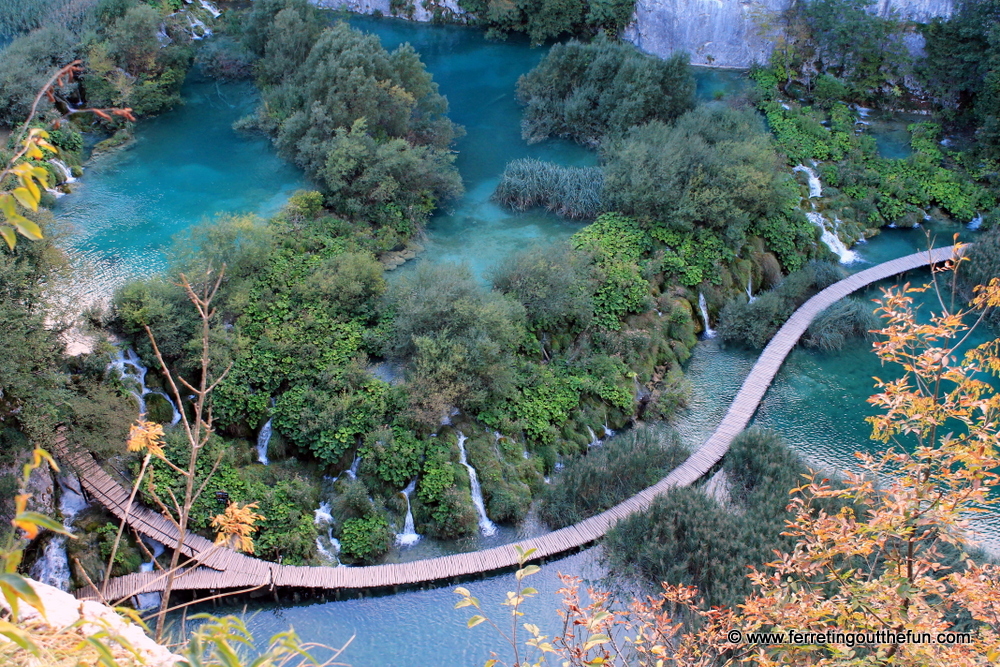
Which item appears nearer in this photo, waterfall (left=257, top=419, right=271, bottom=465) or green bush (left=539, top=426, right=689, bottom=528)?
green bush (left=539, top=426, right=689, bottom=528)

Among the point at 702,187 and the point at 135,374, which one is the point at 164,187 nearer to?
the point at 135,374

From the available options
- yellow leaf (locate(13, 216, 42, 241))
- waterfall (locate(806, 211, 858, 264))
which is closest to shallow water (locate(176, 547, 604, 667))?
yellow leaf (locate(13, 216, 42, 241))

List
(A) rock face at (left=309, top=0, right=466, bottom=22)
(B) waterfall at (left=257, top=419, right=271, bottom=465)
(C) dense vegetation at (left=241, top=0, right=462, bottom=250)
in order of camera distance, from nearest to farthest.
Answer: (B) waterfall at (left=257, top=419, right=271, bottom=465) → (C) dense vegetation at (left=241, top=0, right=462, bottom=250) → (A) rock face at (left=309, top=0, right=466, bottom=22)

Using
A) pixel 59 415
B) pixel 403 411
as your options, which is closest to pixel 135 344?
pixel 59 415

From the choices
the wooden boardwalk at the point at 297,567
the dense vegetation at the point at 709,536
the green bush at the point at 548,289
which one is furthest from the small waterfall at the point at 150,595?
the green bush at the point at 548,289

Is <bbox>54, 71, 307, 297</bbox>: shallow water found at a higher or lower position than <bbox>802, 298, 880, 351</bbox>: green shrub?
higher

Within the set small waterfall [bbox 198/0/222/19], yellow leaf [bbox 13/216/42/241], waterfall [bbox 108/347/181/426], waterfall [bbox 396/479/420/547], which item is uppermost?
small waterfall [bbox 198/0/222/19]

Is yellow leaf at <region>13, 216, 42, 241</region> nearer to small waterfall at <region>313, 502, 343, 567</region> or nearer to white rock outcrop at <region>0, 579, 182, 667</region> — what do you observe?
white rock outcrop at <region>0, 579, 182, 667</region>
